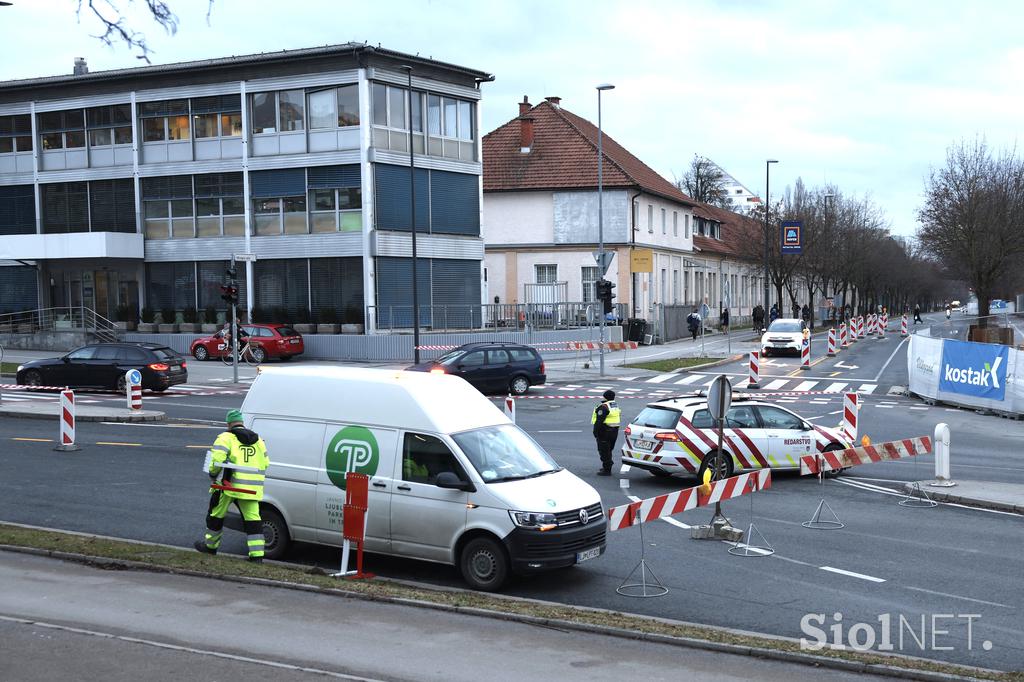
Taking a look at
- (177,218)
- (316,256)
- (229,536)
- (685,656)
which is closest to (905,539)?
(685,656)

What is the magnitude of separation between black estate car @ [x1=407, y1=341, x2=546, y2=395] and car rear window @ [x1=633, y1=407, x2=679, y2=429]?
13625 millimetres

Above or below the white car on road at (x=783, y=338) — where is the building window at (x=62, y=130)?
above

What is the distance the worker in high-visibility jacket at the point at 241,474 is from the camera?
11516mm

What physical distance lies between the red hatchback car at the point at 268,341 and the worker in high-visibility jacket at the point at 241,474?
3007cm

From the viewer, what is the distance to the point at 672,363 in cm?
4244

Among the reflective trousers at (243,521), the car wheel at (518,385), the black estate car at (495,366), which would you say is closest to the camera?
the reflective trousers at (243,521)

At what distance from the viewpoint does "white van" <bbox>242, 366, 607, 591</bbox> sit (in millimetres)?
10898

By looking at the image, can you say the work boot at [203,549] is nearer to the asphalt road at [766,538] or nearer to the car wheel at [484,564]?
the asphalt road at [766,538]

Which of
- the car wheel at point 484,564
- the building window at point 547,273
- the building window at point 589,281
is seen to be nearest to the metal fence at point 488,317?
the building window at point 589,281

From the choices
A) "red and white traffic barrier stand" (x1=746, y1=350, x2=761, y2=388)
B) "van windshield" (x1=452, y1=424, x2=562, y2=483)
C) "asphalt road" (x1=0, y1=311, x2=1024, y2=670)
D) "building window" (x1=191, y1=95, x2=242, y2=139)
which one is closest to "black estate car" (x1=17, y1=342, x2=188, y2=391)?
"asphalt road" (x1=0, y1=311, x2=1024, y2=670)

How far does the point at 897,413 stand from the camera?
93.1 feet

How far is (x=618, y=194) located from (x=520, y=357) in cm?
2733

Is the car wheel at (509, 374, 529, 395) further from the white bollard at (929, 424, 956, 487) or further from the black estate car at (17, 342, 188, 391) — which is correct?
the white bollard at (929, 424, 956, 487)

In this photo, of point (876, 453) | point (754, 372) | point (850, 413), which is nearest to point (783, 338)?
point (754, 372)
